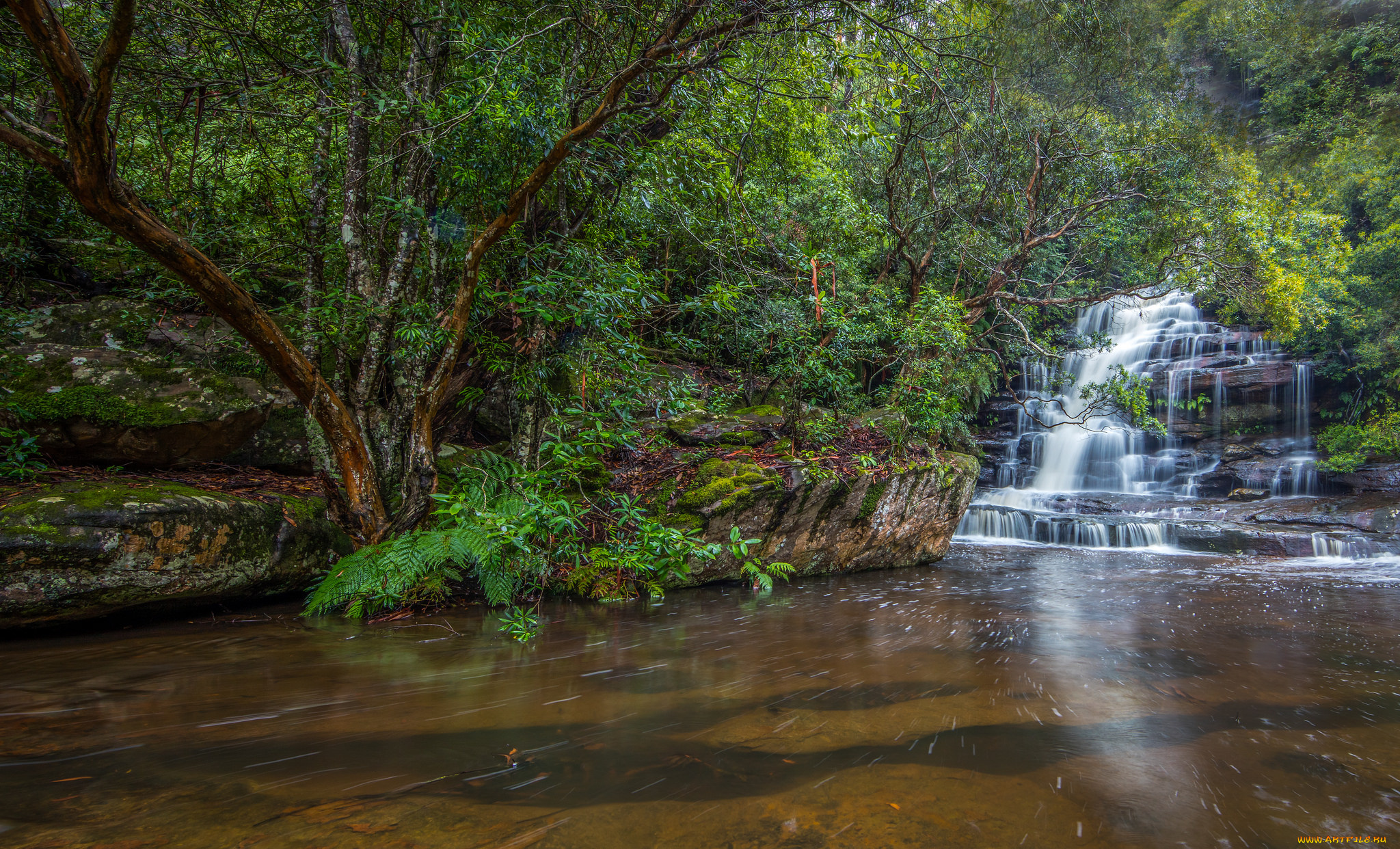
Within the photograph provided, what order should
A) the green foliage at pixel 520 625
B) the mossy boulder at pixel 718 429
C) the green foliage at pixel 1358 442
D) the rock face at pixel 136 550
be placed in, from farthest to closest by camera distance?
the green foliage at pixel 1358 442 < the mossy boulder at pixel 718 429 < the green foliage at pixel 520 625 < the rock face at pixel 136 550

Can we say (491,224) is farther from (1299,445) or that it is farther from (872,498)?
(1299,445)

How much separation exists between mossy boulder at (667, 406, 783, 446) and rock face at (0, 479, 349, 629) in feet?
14.2

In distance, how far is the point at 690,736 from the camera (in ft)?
8.55

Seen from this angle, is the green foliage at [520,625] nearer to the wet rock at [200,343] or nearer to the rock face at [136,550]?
the rock face at [136,550]

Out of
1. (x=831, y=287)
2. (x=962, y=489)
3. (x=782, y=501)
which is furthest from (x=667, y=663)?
(x=831, y=287)

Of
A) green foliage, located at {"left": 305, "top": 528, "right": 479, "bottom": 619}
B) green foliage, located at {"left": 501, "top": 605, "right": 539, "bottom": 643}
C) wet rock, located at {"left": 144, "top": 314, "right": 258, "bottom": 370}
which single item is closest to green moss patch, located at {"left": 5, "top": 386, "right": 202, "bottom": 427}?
wet rock, located at {"left": 144, "top": 314, "right": 258, "bottom": 370}

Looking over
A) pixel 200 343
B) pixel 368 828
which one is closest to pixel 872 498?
pixel 368 828

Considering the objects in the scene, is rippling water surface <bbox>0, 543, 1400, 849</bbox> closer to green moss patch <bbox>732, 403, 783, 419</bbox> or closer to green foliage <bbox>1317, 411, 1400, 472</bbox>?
green moss patch <bbox>732, 403, 783, 419</bbox>

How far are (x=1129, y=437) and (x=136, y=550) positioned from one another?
1966 cm

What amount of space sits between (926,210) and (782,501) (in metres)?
7.49

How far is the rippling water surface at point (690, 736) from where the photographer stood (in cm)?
191

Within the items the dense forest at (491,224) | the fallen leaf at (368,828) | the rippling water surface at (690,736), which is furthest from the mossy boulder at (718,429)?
the fallen leaf at (368,828)

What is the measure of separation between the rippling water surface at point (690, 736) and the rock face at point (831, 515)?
1.46 metres

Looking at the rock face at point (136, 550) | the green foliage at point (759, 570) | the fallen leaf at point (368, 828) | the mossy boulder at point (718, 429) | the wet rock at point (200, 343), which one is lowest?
the green foliage at point (759, 570)
